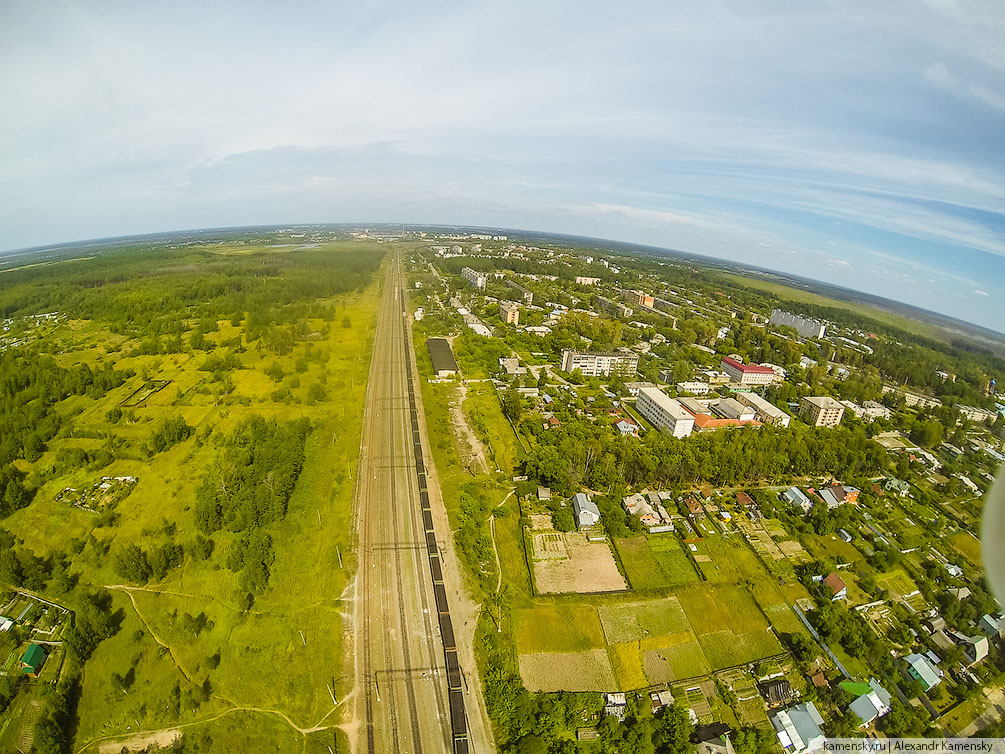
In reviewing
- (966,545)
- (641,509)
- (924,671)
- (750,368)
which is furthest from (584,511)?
(750,368)

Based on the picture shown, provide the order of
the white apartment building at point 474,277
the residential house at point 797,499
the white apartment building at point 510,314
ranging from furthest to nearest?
1. the white apartment building at point 474,277
2. the white apartment building at point 510,314
3. the residential house at point 797,499

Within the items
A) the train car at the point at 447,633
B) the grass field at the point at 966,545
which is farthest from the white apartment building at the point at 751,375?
the train car at the point at 447,633

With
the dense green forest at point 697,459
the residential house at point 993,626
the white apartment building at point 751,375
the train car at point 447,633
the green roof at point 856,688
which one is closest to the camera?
the green roof at point 856,688

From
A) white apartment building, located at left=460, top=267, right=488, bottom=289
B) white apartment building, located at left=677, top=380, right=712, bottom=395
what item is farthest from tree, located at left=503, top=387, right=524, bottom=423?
white apartment building, located at left=460, top=267, right=488, bottom=289

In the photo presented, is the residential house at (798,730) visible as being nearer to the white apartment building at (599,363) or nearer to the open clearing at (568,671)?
the open clearing at (568,671)

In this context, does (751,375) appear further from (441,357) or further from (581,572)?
(581,572)

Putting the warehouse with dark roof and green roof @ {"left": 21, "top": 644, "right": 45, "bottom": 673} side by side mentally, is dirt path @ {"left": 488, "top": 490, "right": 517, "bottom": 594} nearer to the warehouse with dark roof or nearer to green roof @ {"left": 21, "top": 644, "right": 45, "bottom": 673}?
green roof @ {"left": 21, "top": 644, "right": 45, "bottom": 673}
